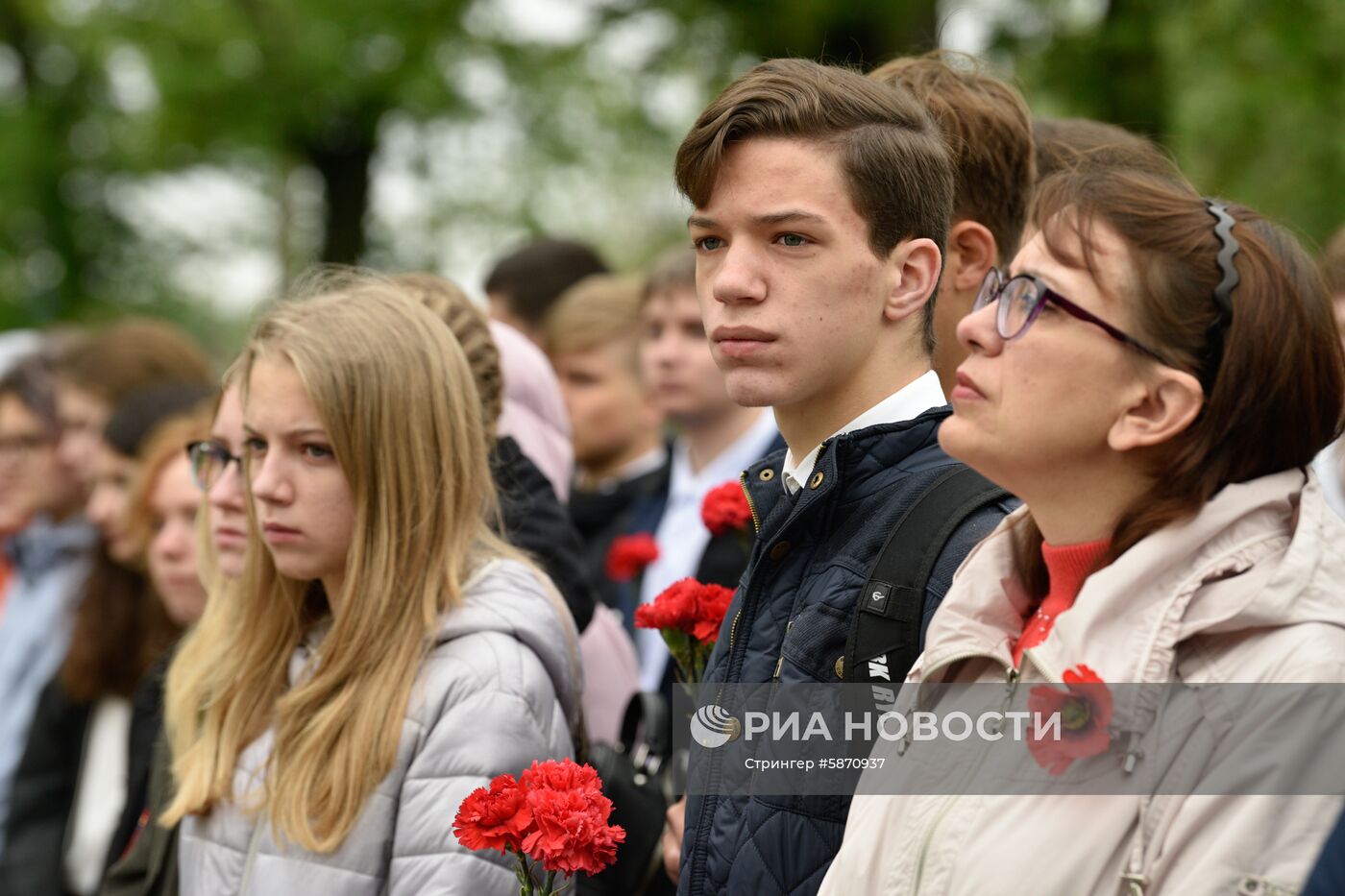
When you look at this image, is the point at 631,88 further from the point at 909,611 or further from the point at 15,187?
the point at 909,611

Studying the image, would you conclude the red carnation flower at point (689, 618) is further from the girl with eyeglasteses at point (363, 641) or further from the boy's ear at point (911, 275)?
the boy's ear at point (911, 275)

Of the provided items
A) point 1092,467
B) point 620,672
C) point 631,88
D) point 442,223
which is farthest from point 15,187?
point 1092,467

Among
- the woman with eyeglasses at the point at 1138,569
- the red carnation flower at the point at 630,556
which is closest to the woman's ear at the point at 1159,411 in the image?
the woman with eyeglasses at the point at 1138,569

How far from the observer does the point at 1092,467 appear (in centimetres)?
212

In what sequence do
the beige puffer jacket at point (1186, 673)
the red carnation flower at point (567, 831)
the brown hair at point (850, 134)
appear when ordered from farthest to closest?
the brown hair at point (850, 134) < the red carnation flower at point (567, 831) < the beige puffer jacket at point (1186, 673)

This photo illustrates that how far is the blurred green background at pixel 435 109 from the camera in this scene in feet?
29.6

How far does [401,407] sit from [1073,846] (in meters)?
1.84

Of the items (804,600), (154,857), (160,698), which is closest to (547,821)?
(804,600)

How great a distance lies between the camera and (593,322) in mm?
5984

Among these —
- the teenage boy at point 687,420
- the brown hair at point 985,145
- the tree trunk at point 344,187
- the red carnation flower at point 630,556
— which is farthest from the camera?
the tree trunk at point 344,187

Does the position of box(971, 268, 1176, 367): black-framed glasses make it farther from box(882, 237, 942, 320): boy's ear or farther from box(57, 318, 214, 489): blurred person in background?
box(57, 318, 214, 489): blurred person in background

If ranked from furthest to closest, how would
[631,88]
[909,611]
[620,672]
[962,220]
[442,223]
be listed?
[442,223]
[631,88]
[620,672]
[962,220]
[909,611]

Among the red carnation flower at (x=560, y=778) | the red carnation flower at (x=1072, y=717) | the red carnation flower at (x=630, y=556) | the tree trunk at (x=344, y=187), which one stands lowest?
the red carnation flower at (x=560, y=778)

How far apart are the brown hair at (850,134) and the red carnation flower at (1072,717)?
3.05 feet
